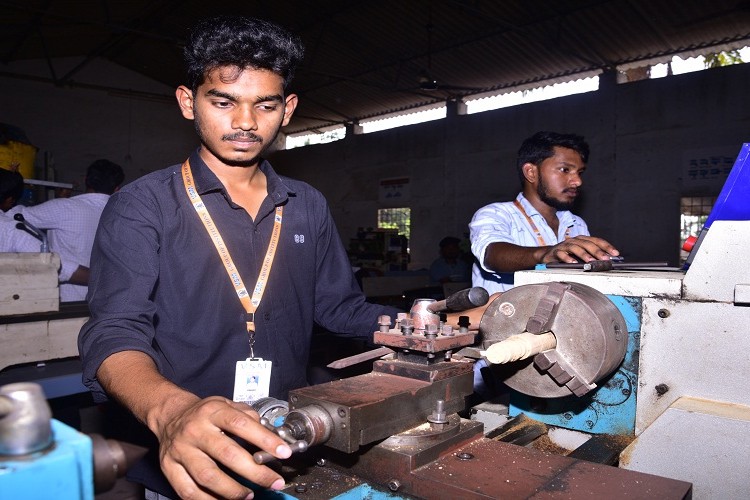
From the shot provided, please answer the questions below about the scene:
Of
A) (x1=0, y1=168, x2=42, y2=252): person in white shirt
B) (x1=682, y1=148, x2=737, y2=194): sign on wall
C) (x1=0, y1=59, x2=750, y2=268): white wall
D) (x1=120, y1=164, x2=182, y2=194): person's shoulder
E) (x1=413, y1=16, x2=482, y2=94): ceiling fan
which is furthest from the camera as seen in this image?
(x1=413, y1=16, x2=482, y2=94): ceiling fan

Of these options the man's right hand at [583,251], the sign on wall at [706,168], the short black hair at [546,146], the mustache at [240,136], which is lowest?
the man's right hand at [583,251]

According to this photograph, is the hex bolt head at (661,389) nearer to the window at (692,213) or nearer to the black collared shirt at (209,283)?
the black collared shirt at (209,283)

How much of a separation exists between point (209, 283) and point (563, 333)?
2.83ft

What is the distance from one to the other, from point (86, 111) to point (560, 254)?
11.5 m

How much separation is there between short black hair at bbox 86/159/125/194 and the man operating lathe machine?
7.59 ft

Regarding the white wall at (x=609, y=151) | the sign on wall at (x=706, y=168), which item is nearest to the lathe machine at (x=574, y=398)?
the sign on wall at (x=706, y=168)

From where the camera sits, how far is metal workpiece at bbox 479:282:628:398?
105 centimetres

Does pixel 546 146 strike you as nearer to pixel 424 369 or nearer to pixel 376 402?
pixel 424 369

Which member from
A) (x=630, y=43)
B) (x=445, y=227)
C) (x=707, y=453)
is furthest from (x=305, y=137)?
(x=707, y=453)

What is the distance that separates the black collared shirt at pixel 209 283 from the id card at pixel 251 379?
28mm

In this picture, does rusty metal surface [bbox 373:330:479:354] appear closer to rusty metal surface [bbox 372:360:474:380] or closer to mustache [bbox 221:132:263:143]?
rusty metal surface [bbox 372:360:474:380]

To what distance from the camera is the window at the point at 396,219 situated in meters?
9.63

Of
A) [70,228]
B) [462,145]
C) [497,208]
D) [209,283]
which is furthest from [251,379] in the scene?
[462,145]

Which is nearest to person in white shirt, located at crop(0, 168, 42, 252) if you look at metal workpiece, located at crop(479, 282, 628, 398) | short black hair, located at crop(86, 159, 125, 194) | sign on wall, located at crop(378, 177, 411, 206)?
short black hair, located at crop(86, 159, 125, 194)
